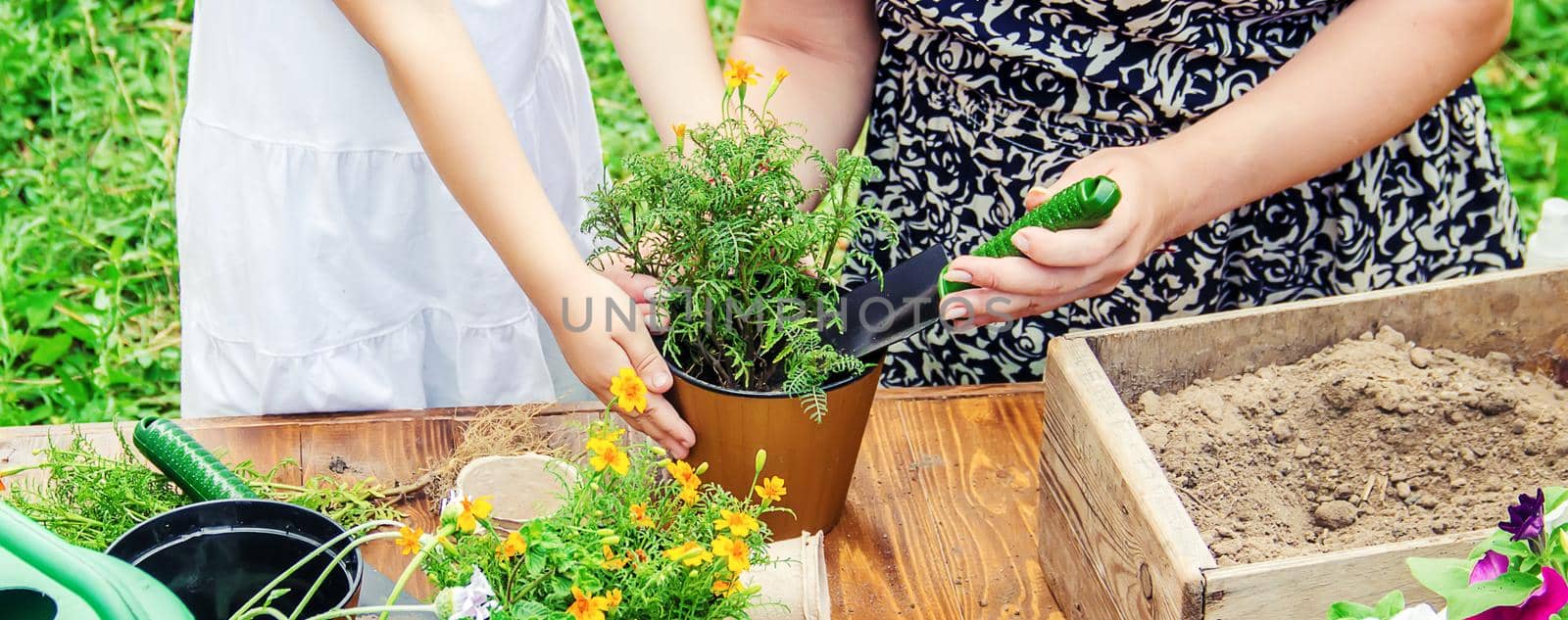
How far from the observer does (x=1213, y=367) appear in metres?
1.13

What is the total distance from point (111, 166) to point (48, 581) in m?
2.51

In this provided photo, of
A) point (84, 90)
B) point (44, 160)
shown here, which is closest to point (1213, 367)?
point (44, 160)

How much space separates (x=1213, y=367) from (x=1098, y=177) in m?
0.22

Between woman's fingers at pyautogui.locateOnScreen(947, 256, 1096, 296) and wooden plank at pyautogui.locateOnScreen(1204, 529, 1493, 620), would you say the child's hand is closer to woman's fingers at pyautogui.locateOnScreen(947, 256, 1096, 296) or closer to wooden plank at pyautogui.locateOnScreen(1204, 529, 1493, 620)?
woman's fingers at pyautogui.locateOnScreen(947, 256, 1096, 296)

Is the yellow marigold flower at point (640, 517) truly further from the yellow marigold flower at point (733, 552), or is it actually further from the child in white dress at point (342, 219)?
the child in white dress at point (342, 219)

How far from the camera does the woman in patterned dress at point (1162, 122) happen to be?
1.25 m

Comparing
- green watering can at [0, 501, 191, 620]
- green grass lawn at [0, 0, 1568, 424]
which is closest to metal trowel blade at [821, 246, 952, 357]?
green watering can at [0, 501, 191, 620]

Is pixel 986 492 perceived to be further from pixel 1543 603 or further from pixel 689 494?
pixel 1543 603

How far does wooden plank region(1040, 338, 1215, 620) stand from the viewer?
2.92 ft

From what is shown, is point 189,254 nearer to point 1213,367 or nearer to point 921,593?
point 921,593

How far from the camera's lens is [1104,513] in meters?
0.99

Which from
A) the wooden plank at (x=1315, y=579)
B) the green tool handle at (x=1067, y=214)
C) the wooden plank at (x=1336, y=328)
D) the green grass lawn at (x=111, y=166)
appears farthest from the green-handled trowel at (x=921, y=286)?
the green grass lawn at (x=111, y=166)

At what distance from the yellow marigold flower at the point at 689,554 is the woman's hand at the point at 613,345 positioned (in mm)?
237

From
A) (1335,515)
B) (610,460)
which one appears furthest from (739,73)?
(1335,515)
